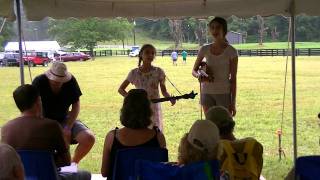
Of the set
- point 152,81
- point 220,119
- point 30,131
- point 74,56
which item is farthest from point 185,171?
point 74,56

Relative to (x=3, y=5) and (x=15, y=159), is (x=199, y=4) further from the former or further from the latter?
(x=15, y=159)

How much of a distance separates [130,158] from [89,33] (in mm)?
36189

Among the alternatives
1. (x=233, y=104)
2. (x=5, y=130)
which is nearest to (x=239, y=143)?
(x=5, y=130)

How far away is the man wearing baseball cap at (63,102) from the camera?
11.8ft

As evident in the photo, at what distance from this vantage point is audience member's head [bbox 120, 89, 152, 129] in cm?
237

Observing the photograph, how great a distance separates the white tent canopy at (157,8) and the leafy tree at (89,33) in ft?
109

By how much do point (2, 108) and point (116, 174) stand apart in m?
9.98

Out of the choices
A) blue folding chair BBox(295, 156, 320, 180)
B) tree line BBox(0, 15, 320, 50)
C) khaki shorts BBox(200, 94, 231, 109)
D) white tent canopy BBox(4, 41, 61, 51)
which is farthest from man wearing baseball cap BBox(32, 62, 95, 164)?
tree line BBox(0, 15, 320, 50)

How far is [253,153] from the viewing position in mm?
2082

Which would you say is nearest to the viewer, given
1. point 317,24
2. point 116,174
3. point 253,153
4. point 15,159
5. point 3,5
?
point 15,159

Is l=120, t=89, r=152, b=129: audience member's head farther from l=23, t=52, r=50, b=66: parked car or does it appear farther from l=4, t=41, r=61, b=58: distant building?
l=23, t=52, r=50, b=66: parked car

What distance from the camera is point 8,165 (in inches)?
60.7

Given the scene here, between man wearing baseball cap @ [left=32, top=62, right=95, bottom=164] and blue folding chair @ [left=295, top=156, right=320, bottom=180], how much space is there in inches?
78.0

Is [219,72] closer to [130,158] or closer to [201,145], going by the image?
[130,158]
